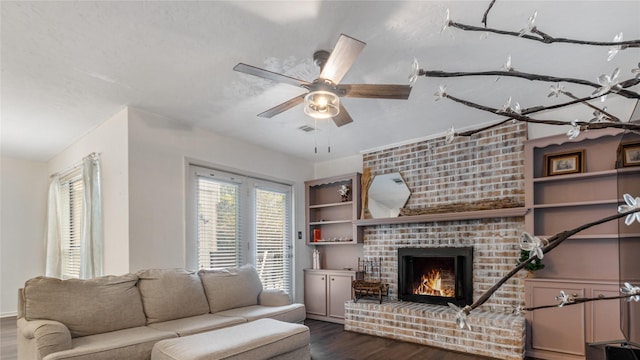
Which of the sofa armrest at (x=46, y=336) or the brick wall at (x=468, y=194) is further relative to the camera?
the brick wall at (x=468, y=194)

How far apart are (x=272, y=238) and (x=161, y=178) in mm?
1995

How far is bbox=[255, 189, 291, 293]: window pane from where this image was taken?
17.4ft

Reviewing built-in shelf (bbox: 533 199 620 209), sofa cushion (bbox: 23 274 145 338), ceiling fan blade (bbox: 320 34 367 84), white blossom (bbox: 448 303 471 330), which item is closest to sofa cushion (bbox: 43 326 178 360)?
sofa cushion (bbox: 23 274 145 338)

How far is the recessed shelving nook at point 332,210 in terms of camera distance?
5.52 metres

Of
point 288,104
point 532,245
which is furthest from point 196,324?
point 532,245

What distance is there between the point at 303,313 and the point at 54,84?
3.37 metres

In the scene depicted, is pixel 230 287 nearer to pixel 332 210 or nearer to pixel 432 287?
pixel 332 210

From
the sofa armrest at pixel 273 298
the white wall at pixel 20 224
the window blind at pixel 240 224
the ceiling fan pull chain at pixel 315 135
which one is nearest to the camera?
the sofa armrest at pixel 273 298

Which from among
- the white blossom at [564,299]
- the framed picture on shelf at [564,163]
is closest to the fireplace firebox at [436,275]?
the framed picture on shelf at [564,163]

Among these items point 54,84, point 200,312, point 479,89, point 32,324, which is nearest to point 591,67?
point 479,89

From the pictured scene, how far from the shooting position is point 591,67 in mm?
2926

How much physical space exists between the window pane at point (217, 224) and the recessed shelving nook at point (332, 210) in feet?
4.82

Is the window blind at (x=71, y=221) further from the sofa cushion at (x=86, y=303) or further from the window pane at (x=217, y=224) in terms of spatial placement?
the sofa cushion at (x=86, y=303)

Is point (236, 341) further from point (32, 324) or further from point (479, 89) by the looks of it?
point (479, 89)
